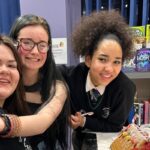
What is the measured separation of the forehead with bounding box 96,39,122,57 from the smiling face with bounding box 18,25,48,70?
294 mm

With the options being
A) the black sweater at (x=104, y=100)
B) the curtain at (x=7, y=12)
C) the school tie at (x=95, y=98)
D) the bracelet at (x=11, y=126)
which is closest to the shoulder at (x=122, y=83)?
the black sweater at (x=104, y=100)

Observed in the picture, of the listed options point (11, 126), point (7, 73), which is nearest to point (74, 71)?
point (7, 73)

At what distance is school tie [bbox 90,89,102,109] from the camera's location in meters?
1.60

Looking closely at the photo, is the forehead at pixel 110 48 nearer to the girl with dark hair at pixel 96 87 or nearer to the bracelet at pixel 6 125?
the girl with dark hair at pixel 96 87

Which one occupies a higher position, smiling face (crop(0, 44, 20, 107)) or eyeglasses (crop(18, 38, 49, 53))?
eyeglasses (crop(18, 38, 49, 53))

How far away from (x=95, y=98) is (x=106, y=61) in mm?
254

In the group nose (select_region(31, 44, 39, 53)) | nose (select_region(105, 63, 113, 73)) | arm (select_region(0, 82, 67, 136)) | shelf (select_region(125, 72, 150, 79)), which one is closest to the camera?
arm (select_region(0, 82, 67, 136))

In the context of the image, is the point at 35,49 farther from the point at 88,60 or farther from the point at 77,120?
the point at 77,120

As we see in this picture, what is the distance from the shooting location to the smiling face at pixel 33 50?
1.33 metres

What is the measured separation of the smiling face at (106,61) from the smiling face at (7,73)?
47cm

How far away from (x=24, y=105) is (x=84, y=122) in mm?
435

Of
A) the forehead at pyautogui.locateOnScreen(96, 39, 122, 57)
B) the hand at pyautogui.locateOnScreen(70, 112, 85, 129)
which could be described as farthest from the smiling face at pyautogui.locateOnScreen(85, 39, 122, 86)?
the hand at pyautogui.locateOnScreen(70, 112, 85, 129)

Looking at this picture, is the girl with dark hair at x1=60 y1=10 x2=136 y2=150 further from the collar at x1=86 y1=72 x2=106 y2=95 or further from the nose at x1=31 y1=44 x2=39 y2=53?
the nose at x1=31 y1=44 x2=39 y2=53

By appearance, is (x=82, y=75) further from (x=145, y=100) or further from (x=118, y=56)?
(x=145, y=100)
